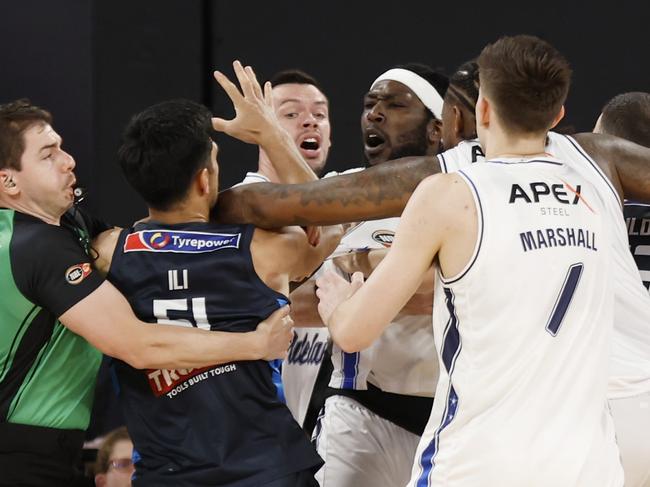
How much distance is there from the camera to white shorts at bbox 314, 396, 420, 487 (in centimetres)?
432

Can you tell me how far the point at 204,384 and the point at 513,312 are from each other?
1.12 m

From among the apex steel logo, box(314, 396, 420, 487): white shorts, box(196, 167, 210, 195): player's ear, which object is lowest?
box(314, 396, 420, 487): white shorts

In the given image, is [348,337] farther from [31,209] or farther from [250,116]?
[31,209]

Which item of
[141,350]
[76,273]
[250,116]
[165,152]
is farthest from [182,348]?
[250,116]

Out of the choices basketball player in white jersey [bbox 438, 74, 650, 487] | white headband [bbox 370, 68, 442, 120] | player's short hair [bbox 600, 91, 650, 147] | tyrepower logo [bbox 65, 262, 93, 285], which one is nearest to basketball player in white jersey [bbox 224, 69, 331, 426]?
white headband [bbox 370, 68, 442, 120]

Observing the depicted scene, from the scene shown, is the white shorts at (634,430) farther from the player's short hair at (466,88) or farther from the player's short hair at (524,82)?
the player's short hair at (466,88)

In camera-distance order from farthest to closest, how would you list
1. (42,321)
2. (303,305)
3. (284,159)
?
1. (303,305)
2. (284,159)
3. (42,321)

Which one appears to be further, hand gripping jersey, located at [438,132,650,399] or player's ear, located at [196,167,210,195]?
player's ear, located at [196,167,210,195]

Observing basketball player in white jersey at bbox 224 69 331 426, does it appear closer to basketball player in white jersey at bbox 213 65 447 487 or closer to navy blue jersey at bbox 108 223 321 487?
basketball player in white jersey at bbox 213 65 447 487

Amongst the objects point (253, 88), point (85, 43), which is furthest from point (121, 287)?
point (85, 43)

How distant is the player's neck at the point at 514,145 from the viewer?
2.88 meters

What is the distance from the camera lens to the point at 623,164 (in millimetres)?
3432

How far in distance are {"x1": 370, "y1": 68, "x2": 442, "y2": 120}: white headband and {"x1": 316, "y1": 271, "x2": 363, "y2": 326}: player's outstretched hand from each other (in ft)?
7.19

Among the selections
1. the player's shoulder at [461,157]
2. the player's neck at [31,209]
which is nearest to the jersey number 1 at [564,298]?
the player's shoulder at [461,157]
